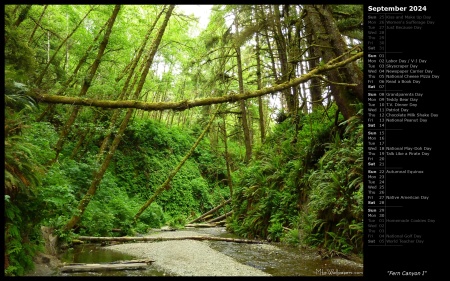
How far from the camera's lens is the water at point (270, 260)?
569cm

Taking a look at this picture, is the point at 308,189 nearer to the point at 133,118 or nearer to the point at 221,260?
the point at 221,260

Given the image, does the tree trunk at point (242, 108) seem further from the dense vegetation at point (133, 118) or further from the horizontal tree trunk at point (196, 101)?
the horizontal tree trunk at point (196, 101)

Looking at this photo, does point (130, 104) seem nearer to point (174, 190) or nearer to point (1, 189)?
point (1, 189)

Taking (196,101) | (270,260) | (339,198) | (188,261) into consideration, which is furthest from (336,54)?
(188,261)

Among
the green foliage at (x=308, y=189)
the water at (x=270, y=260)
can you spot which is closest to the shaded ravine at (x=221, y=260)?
the water at (x=270, y=260)

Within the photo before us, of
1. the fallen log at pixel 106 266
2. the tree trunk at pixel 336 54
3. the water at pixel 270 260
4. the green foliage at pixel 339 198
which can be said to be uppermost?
the tree trunk at pixel 336 54

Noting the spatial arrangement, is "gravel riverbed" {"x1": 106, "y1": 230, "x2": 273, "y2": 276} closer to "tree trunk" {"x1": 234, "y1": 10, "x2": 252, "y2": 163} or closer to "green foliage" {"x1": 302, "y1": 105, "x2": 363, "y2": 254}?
"green foliage" {"x1": 302, "y1": 105, "x2": 363, "y2": 254}

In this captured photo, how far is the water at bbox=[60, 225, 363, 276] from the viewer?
569 cm

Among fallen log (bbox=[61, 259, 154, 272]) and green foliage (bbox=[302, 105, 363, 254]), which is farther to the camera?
green foliage (bbox=[302, 105, 363, 254])

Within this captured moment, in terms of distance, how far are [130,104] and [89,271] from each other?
310cm

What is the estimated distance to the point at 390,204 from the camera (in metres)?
4.31

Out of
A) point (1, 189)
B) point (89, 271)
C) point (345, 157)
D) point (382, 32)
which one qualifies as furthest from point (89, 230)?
point (382, 32)

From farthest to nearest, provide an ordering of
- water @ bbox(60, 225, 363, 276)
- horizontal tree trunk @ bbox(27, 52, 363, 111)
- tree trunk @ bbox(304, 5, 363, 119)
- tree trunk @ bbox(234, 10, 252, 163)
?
tree trunk @ bbox(234, 10, 252, 163), tree trunk @ bbox(304, 5, 363, 119), horizontal tree trunk @ bbox(27, 52, 363, 111), water @ bbox(60, 225, 363, 276)

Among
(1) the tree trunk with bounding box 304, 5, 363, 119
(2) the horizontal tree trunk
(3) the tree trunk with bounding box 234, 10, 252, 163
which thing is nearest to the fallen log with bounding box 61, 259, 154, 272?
(2) the horizontal tree trunk
